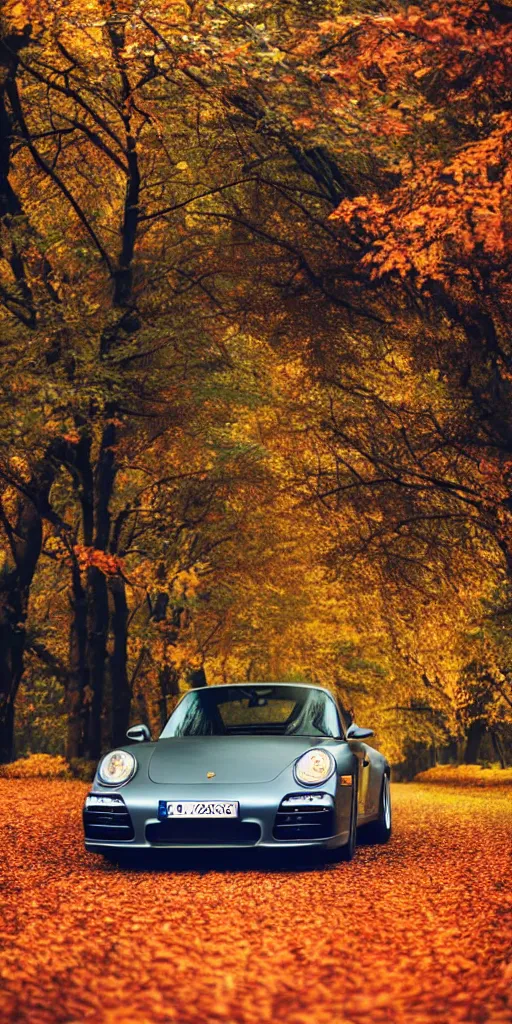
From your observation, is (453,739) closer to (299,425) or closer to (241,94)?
(299,425)

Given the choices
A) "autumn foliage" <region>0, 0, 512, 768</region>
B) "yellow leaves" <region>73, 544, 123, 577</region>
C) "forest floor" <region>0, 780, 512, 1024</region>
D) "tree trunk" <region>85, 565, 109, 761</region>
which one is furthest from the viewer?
"tree trunk" <region>85, 565, 109, 761</region>

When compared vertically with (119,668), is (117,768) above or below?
below

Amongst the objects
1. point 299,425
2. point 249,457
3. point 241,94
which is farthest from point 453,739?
point 241,94

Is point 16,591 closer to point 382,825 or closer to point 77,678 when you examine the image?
point 77,678

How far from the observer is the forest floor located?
4.95m

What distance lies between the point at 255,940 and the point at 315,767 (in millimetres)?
3009

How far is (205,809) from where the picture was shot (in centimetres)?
909

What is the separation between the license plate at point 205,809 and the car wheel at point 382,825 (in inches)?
121

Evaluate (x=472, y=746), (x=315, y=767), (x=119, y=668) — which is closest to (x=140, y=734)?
(x=315, y=767)

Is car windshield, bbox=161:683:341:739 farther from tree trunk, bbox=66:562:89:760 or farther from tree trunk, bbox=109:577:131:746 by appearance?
tree trunk, bbox=109:577:131:746

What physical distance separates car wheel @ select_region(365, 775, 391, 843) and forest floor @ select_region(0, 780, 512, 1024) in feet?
3.01

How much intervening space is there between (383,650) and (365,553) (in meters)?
18.2

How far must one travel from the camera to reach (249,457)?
86.5ft

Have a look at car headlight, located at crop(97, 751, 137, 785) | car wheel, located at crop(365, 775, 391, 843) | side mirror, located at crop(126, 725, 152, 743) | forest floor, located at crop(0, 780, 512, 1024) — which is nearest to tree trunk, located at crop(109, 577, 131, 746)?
car wheel, located at crop(365, 775, 391, 843)
